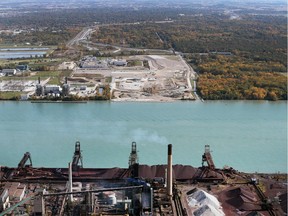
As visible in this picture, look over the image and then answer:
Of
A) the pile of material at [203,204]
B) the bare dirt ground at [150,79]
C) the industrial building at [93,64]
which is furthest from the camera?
the industrial building at [93,64]

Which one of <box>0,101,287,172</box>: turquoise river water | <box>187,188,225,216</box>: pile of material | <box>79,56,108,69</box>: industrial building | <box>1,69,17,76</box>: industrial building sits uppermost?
<box>187,188,225,216</box>: pile of material

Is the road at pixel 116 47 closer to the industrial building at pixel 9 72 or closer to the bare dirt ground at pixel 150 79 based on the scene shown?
the bare dirt ground at pixel 150 79

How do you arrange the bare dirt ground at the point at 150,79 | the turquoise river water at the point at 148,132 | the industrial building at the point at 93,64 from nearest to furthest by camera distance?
the turquoise river water at the point at 148,132, the bare dirt ground at the point at 150,79, the industrial building at the point at 93,64

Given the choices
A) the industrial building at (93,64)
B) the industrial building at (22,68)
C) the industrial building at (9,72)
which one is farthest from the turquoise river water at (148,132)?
the industrial building at (93,64)

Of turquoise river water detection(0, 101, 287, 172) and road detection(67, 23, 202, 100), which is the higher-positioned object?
road detection(67, 23, 202, 100)

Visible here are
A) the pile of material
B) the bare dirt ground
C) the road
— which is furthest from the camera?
the road

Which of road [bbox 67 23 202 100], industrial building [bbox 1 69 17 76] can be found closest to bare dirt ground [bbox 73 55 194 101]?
road [bbox 67 23 202 100]

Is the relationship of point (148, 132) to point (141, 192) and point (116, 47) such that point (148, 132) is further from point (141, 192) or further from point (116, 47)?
point (116, 47)

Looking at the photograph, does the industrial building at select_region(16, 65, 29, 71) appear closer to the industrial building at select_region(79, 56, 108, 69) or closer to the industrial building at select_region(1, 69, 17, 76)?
the industrial building at select_region(1, 69, 17, 76)
